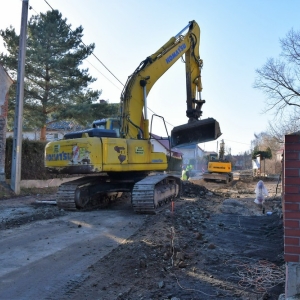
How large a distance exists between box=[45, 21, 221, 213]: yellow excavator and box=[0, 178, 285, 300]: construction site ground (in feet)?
3.95

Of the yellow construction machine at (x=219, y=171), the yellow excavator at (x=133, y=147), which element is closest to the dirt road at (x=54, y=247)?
the yellow excavator at (x=133, y=147)

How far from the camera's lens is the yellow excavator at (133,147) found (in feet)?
30.5

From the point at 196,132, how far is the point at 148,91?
1.94 metres

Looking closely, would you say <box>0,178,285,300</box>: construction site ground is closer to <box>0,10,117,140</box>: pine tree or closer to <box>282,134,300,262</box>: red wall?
<box>282,134,300,262</box>: red wall

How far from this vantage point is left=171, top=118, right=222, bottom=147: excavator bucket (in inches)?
420

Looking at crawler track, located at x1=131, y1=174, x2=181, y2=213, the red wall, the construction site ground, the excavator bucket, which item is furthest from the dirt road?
the excavator bucket

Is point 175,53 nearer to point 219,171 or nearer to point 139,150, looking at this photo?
point 139,150

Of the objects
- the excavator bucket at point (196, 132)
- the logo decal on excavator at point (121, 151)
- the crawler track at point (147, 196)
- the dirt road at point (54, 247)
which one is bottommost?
the dirt road at point (54, 247)

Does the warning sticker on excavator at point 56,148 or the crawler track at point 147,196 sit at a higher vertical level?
the warning sticker on excavator at point 56,148

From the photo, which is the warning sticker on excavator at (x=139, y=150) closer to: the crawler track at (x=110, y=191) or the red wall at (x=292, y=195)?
the crawler track at (x=110, y=191)

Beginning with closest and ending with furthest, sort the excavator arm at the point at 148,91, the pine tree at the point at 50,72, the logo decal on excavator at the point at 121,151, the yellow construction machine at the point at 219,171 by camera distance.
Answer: the logo decal on excavator at the point at 121,151
the excavator arm at the point at 148,91
the pine tree at the point at 50,72
the yellow construction machine at the point at 219,171

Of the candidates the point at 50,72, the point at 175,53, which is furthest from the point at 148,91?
the point at 50,72

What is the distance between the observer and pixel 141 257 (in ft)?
17.3

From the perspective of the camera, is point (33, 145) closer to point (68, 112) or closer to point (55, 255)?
point (68, 112)
